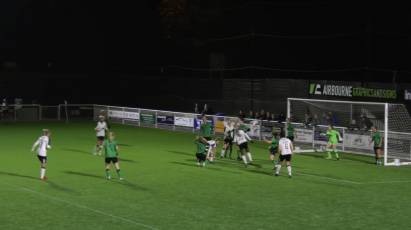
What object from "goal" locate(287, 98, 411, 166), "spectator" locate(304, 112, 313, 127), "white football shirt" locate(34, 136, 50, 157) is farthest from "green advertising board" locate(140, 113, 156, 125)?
"white football shirt" locate(34, 136, 50, 157)

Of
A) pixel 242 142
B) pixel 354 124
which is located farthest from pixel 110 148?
pixel 354 124

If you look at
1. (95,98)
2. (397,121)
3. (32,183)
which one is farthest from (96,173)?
(95,98)

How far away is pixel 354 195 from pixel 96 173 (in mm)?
10848

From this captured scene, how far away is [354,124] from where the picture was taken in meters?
38.5

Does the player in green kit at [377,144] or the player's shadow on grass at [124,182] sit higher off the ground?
the player in green kit at [377,144]

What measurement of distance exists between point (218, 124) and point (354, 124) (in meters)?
10.5

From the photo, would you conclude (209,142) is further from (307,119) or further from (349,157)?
(307,119)

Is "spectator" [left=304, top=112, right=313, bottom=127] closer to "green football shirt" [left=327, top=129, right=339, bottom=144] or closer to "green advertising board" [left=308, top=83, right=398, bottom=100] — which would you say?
"green advertising board" [left=308, top=83, right=398, bottom=100]

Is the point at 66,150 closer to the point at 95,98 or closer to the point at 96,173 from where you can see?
the point at 96,173

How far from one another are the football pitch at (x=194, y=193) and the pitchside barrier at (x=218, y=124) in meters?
1.68

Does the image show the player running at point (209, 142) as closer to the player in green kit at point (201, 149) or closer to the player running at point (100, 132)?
the player in green kit at point (201, 149)

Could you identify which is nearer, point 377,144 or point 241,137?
point 241,137

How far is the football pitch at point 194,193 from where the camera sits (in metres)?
17.7

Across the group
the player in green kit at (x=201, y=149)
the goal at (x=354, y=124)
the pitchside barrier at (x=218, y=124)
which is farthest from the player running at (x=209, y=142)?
the goal at (x=354, y=124)
